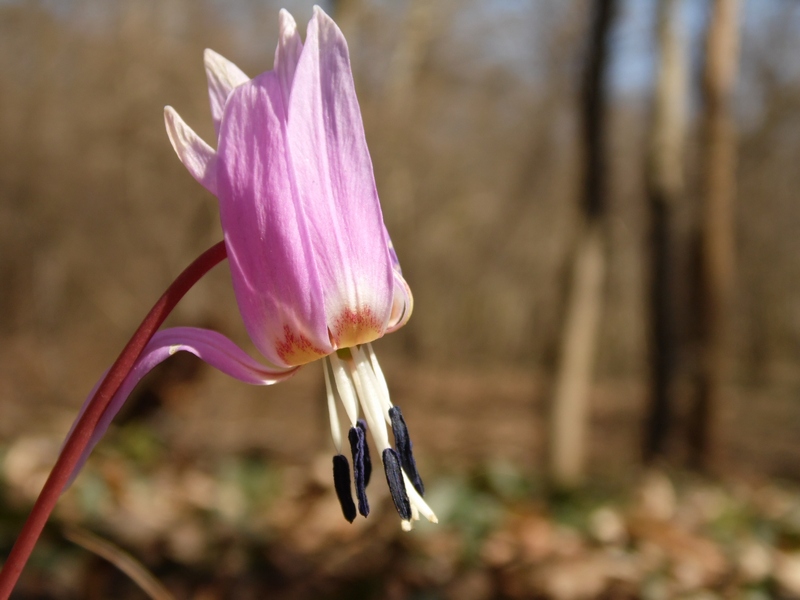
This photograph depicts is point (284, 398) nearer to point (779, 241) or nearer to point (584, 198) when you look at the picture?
point (584, 198)

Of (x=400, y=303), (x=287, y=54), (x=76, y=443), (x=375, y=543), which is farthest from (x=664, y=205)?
(x=76, y=443)

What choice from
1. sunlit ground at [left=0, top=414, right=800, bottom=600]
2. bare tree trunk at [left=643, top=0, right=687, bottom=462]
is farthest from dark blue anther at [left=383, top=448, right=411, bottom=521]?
bare tree trunk at [left=643, top=0, right=687, bottom=462]

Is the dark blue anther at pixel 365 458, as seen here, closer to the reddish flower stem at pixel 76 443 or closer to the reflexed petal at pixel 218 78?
the reddish flower stem at pixel 76 443

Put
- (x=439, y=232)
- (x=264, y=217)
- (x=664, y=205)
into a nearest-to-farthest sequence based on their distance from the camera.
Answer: (x=264, y=217)
(x=664, y=205)
(x=439, y=232)

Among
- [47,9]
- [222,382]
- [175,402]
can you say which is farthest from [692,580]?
[47,9]

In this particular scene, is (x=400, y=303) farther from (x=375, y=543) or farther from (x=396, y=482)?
(x=375, y=543)

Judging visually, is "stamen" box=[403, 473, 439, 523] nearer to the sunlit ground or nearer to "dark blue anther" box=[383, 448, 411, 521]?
"dark blue anther" box=[383, 448, 411, 521]

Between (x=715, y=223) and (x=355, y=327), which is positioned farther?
(x=715, y=223)
